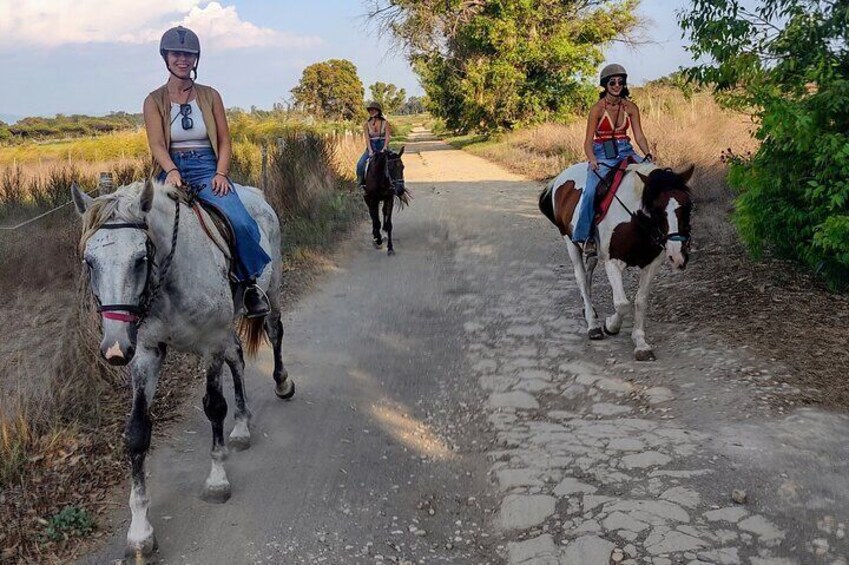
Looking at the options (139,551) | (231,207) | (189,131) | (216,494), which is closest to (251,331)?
(231,207)

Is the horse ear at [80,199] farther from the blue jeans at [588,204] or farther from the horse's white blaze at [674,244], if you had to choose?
the blue jeans at [588,204]

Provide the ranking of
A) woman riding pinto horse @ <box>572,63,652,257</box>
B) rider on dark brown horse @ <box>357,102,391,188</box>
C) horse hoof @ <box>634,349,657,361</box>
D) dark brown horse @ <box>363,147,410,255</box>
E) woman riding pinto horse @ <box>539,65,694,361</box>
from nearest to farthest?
woman riding pinto horse @ <box>539,65,694,361</box> → horse hoof @ <box>634,349,657,361</box> → woman riding pinto horse @ <box>572,63,652,257</box> → dark brown horse @ <box>363,147,410,255</box> → rider on dark brown horse @ <box>357,102,391,188</box>

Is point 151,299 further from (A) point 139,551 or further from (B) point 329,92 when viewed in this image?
(B) point 329,92

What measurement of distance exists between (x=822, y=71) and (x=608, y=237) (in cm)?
232

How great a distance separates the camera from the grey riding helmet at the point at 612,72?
600cm

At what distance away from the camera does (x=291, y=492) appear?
3926 mm

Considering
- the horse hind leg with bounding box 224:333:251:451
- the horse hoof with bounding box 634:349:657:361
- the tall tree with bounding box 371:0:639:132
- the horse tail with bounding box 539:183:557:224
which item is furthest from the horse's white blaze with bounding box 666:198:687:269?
the tall tree with bounding box 371:0:639:132

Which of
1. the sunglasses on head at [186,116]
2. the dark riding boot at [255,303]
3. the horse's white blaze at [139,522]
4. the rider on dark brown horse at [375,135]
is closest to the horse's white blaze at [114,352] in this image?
the horse's white blaze at [139,522]

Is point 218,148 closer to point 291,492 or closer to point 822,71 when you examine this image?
point 291,492

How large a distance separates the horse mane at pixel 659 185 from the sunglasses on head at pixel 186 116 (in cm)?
363

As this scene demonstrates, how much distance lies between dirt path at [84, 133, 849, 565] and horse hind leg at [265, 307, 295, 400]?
105 millimetres

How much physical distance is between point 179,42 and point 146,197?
146cm

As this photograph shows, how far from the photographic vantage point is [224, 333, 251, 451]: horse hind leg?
4402 millimetres

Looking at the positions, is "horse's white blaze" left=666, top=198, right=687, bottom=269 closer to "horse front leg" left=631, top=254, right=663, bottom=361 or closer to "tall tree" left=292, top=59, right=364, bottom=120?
"horse front leg" left=631, top=254, right=663, bottom=361
